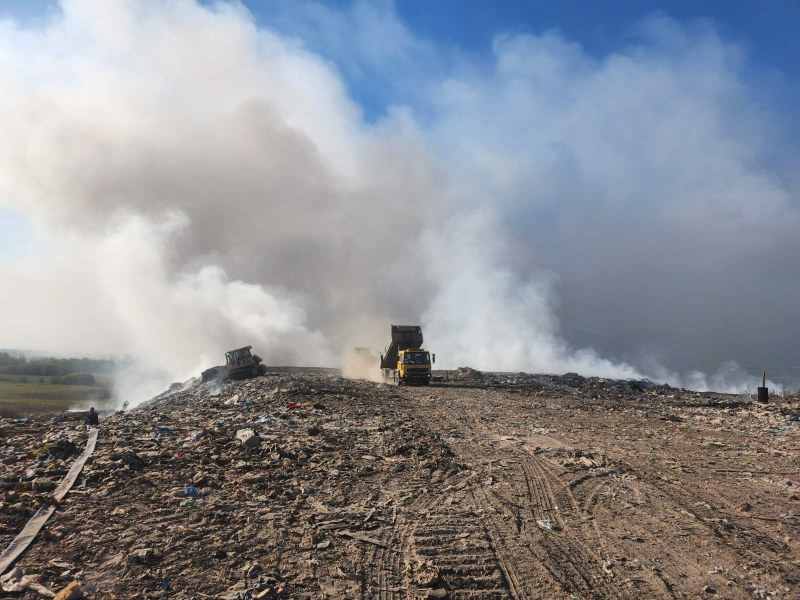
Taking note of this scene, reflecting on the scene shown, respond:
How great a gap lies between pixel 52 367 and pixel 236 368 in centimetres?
5149

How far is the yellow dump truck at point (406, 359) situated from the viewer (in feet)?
98.6

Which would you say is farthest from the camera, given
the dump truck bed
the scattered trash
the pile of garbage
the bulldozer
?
the bulldozer

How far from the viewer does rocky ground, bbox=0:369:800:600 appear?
5.25 m

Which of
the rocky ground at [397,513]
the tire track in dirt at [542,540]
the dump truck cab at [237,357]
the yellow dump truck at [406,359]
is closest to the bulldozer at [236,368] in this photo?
the dump truck cab at [237,357]

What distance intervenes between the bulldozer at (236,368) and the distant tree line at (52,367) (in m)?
40.8

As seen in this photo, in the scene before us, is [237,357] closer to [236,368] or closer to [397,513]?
[236,368]

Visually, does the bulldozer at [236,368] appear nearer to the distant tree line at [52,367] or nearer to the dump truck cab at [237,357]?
the dump truck cab at [237,357]

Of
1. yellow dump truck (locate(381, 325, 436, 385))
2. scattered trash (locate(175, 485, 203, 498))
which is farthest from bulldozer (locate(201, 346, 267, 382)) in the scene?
scattered trash (locate(175, 485, 203, 498))

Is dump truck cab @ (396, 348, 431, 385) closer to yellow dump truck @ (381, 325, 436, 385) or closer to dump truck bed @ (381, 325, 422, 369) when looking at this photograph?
yellow dump truck @ (381, 325, 436, 385)

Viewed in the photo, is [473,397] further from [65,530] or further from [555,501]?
[65,530]

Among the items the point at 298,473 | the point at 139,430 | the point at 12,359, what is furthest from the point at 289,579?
the point at 12,359

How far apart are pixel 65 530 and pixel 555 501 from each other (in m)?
6.61

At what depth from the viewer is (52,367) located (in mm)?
70938

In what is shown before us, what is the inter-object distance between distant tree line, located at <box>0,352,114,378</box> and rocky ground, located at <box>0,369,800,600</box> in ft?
211
